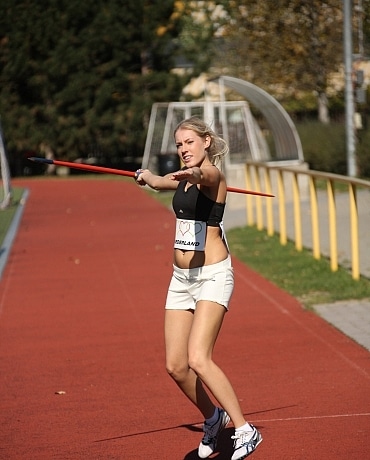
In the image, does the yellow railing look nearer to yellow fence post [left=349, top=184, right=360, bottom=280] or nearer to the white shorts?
yellow fence post [left=349, top=184, right=360, bottom=280]

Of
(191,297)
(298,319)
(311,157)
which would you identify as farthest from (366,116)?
(191,297)

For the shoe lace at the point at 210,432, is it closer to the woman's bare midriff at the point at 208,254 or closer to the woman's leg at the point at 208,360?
the woman's leg at the point at 208,360

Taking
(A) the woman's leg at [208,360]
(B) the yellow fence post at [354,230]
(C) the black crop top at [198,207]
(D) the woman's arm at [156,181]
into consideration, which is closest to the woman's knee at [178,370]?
(A) the woman's leg at [208,360]

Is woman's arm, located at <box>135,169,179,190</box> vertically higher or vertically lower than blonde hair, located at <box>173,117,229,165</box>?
lower

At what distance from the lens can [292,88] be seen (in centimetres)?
4181

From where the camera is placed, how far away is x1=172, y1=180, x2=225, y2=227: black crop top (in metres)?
6.06

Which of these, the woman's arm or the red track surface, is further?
the red track surface

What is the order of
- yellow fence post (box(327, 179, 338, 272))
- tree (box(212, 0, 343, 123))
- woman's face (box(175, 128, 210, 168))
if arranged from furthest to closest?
tree (box(212, 0, 343, 123)) < yellow fence post (box(327, 179, 338, 272)) < woman's face (box(175, 128, 210, 168))

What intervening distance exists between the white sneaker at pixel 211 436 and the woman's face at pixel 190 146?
54.4 inches

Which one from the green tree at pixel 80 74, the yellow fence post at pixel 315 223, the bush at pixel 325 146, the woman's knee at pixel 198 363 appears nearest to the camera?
the woman's knee at pixel 198 363

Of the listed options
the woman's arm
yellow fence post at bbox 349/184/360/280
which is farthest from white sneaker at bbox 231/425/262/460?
yellow fence post at bbox 349/184/360/280

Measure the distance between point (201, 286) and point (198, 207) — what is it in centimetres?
43

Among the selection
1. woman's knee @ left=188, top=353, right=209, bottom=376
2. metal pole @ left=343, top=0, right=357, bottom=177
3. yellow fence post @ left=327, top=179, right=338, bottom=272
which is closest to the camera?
woman's knee @ left=188, top=353, right=209, bottom=376

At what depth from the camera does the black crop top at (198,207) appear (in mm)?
6062
